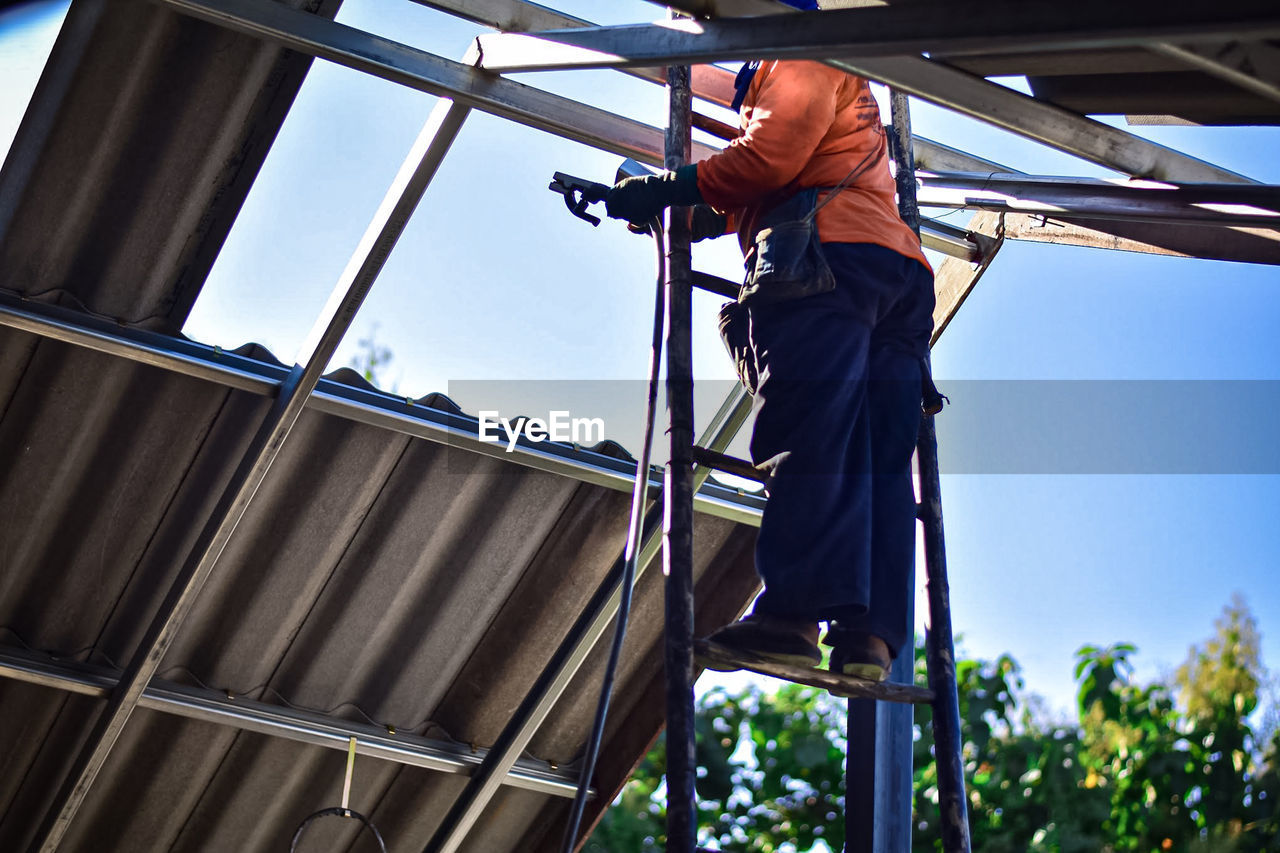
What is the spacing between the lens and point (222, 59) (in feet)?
11.9

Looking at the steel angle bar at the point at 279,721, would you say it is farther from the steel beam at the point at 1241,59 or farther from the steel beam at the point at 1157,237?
the steel beam at the point at 1241,59

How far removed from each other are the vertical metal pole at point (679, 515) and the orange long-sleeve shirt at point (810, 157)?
0.55 feet

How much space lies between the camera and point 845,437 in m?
2.64

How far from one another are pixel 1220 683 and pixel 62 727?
12385 millimetres

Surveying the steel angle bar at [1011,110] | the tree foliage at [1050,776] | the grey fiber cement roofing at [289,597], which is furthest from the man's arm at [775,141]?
the tree foliage at [1050,776]

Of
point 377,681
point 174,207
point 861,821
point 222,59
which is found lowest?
point 861,821

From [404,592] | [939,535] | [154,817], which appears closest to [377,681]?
[404,592]

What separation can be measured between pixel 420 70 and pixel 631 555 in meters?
1.68

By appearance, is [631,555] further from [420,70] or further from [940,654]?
[420,70]

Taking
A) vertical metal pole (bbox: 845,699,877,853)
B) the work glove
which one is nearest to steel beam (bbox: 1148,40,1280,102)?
the work glove

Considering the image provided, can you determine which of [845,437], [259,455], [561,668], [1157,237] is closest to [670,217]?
[845,437]

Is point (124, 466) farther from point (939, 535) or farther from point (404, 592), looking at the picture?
point (939, 535)

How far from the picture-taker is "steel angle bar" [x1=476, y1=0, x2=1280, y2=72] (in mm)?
1681

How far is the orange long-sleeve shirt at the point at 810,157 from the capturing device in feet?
8.86
